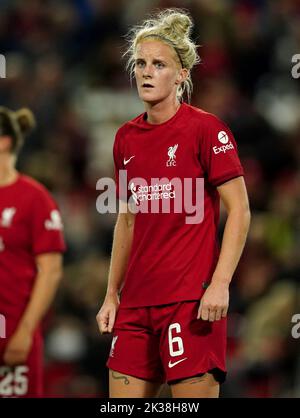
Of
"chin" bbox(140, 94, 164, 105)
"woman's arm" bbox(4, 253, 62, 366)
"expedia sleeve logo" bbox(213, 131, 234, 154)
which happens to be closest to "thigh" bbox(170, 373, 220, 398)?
"expedia sleeve logo" bbox(213, 131, 234, 154)

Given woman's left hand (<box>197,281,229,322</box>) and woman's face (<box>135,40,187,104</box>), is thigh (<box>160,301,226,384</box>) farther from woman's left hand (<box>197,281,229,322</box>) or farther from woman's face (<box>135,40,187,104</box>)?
woman's face (<box>135,40,187,104</box>)

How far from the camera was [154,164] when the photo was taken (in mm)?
4340

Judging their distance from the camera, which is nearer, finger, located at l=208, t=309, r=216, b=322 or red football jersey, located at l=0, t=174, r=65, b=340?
finger, located at l=208, t=309, r=216, b=322

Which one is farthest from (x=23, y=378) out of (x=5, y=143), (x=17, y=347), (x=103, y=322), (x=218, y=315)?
(x=218, y=315)

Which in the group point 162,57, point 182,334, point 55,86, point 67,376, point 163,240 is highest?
point 55,86

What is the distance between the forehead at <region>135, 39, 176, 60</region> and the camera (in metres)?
4.34

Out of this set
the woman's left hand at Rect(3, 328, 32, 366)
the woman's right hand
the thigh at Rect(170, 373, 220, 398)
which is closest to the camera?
the thigh at Rect(170, 373, 220, 398)

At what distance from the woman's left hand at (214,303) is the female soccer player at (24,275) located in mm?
1859

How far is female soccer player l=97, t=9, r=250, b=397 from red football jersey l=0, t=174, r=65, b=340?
1453 millimetres

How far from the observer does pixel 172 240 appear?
4305mm

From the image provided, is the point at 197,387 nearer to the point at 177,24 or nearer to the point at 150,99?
the point at 150,99
